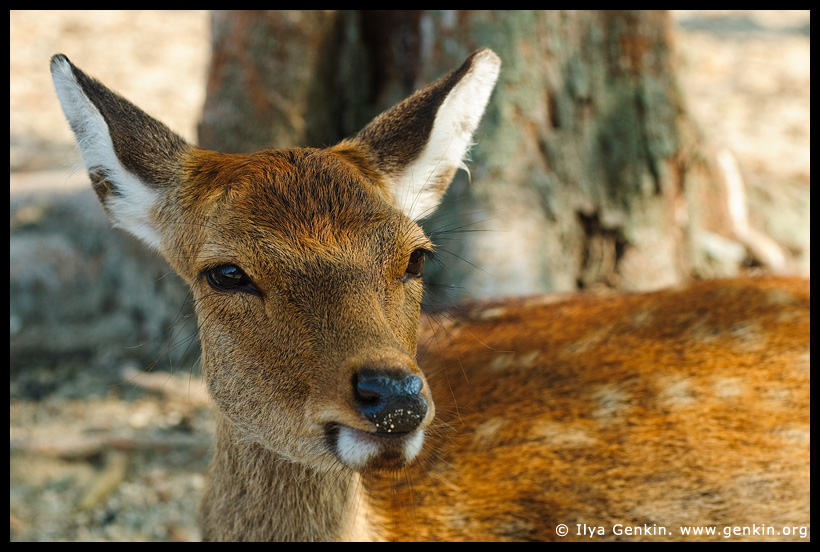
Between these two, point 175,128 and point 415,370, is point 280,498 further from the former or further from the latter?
point 175,128

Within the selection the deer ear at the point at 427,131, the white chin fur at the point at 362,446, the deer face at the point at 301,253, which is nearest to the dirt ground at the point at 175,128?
the deer face at the point at 301,253

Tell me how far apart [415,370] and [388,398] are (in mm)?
157

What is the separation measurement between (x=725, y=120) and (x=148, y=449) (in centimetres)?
889

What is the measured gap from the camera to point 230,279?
112 inches

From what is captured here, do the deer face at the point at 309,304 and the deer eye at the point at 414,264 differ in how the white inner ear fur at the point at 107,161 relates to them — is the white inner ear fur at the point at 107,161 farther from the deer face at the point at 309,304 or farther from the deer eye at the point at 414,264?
the deer eye at the point at 414,264

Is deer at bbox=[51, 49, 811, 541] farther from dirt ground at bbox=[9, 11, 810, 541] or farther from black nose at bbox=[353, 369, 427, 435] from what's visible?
dirt ground at bbox=[9, 11, 810, 541]

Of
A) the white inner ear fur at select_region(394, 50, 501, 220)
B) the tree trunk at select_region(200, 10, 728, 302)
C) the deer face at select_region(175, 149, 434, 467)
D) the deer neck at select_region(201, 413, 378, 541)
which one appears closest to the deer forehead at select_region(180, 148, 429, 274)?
the deer face at select_region(175, 149, 434, 467)

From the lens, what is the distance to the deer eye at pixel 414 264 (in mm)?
3037

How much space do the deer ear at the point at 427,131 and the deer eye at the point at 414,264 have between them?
35 centimetres

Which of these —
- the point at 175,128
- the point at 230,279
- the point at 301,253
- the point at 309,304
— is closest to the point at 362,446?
the point at 309,304

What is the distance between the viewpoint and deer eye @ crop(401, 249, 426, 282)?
3.04 metres

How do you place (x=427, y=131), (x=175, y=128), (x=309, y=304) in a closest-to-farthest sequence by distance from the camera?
1. (x=309, y=304)
2. (x=427, y=131)
3. (x=175, y=128)

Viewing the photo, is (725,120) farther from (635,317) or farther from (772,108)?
(635,317)
